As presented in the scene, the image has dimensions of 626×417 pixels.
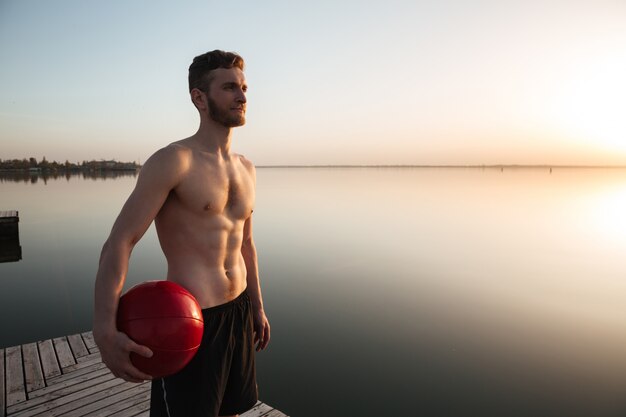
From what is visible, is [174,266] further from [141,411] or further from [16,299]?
[16,299]

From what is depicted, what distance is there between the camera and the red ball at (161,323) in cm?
152

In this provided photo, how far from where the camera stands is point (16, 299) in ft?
30.7

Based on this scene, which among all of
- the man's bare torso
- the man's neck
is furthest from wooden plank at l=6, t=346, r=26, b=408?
the man's neck

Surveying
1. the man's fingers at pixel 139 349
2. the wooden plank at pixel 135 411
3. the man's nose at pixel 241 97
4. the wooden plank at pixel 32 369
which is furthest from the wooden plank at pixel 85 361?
the man's nose at pixel 241 97

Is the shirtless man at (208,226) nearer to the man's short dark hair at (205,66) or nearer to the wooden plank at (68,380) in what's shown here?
the man's short dark hair at (205,66)

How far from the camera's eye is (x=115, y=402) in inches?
146

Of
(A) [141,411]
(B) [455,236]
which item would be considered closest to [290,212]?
(B) [455,236]

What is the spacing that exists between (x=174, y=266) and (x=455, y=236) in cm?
1816

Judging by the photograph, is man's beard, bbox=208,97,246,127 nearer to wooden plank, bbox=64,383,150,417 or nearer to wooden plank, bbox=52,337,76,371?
wooden plank, bbox=64,383,150,417

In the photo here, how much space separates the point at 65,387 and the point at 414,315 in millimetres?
6776

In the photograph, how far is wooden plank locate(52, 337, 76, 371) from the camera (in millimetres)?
4422

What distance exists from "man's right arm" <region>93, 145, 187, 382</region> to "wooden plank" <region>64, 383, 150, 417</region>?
108 inches

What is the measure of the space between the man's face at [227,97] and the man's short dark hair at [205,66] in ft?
0.10

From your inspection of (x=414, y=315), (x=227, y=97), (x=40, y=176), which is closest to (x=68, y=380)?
(x=227, y=97)
